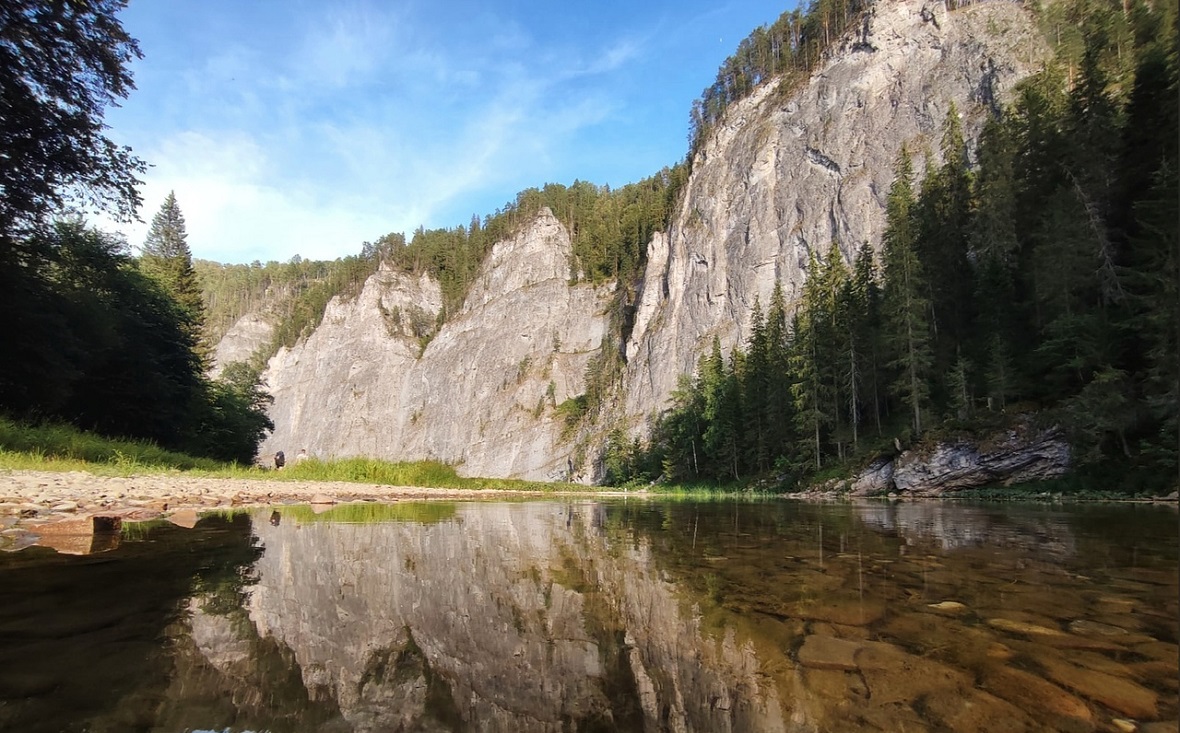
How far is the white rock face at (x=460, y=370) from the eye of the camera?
88.6 meters

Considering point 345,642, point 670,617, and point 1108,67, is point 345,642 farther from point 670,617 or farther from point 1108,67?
point 1108,67

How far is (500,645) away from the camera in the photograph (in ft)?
11.7

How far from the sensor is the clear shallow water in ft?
8.05

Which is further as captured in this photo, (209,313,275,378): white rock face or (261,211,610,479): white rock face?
(209,313,275,378): white rock face

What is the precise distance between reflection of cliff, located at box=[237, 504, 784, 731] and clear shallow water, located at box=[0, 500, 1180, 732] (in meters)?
0.02

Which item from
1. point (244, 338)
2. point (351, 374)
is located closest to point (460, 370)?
point (351, 374)

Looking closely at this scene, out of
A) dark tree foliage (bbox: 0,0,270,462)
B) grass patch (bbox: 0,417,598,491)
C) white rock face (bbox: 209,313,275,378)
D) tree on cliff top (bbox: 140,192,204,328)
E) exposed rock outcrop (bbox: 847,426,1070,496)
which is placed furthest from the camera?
white rock face (bbox: 209,313,275,378)

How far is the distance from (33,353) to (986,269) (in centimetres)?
4757

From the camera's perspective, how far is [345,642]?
134 inches

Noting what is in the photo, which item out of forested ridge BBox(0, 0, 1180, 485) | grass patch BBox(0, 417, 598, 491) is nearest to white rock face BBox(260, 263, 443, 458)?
forested ridge BBox(0, 0, 1180, 485)

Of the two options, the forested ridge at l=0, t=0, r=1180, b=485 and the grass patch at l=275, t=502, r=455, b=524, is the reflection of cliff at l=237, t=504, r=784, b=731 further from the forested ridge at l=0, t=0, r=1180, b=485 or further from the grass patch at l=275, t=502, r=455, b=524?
Result: the grass patch at l=275, t=502, r=455, b=524

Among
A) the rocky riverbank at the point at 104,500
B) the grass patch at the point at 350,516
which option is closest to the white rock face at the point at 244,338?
the rocky riverbank at the point at 104,500

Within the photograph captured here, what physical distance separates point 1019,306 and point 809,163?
36651 mm

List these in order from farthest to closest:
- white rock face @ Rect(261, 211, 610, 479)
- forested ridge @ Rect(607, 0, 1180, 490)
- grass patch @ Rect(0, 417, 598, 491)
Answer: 1. white rock face @ Rect(261, 211, 610, 479)
2. forested ridge @ Rect(607, 0, 1180, 490)
3. grass patch @ Rect(0, 417, 598, 491)
